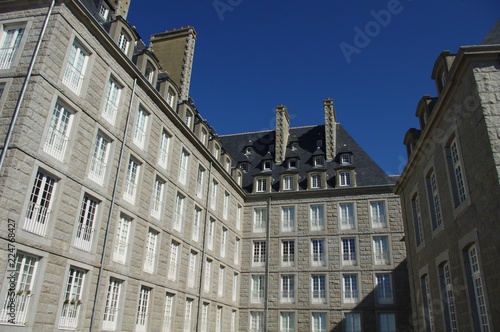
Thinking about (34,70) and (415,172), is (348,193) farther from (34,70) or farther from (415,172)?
(34,70)

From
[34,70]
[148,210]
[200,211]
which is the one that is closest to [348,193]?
[200,211]

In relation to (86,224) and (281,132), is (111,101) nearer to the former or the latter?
(86,224)

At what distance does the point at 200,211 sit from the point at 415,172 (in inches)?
406

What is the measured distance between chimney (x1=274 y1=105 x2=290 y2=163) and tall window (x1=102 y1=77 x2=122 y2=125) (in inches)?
603

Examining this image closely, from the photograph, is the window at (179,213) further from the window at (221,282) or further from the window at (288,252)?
the window at (288,252)

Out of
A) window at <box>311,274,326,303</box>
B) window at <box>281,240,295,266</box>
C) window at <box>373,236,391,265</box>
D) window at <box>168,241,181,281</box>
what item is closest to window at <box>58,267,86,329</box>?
window at <box>168,241,181,281</box>

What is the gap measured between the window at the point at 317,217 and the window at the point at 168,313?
1075 centimetres

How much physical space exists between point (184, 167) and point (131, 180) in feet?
14.4

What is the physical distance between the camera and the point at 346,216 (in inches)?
958

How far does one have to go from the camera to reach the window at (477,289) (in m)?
8.85

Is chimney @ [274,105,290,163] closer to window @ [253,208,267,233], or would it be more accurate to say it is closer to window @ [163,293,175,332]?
window @ [253,208,267,233]

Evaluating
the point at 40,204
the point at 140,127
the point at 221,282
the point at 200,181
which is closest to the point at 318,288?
the point at 221,282

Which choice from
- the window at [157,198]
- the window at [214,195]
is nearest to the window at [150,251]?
the window at [157,198]

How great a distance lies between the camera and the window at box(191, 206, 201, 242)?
19078 mm
